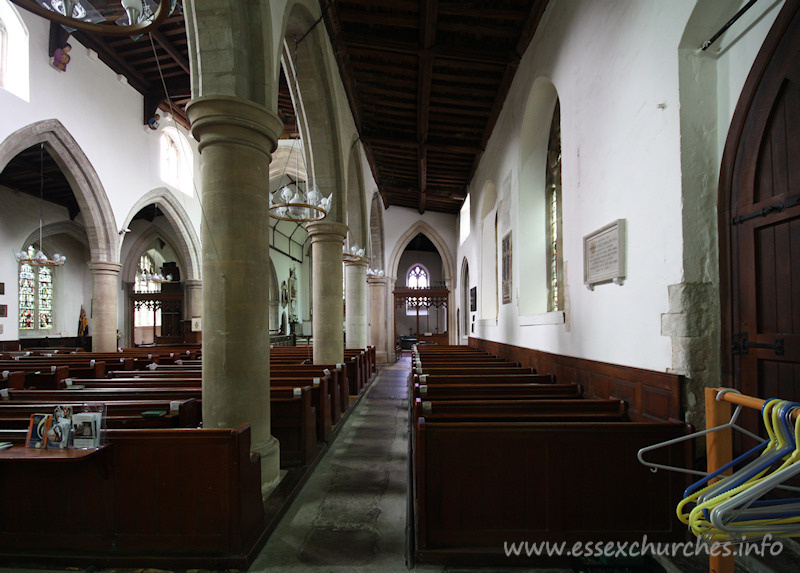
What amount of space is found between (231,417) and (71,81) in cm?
908

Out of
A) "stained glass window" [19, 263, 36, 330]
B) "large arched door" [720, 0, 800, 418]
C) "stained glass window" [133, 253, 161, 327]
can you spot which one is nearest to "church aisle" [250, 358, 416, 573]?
"large arched door" [720, 0, 800, 418]

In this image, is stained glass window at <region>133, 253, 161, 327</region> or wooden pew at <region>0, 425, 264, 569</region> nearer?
wooden pew at <region>0, 425, 264, 569</region>

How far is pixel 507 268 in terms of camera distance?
7645 millimetres

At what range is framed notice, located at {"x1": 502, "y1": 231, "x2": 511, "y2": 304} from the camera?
24.3 ft

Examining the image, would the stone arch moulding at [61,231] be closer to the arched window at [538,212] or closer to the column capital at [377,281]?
the column capital at [377,281]

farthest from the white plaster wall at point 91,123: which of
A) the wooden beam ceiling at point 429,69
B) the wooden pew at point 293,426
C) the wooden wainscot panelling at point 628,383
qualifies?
the wooden wainscot panelling at point 628,383

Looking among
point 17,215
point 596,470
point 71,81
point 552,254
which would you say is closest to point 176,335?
point 17,215

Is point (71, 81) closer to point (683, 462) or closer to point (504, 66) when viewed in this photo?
point (504, 66)

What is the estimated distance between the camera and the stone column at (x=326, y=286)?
7434mm

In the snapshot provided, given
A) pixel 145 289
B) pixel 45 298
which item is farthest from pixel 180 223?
pixel 145 289

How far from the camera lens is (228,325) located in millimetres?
3328

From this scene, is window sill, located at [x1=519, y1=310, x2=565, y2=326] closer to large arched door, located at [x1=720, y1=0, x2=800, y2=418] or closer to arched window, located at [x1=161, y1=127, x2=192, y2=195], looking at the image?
large arched door, located at [x1=720, y1=0, x2=800, y2=418]

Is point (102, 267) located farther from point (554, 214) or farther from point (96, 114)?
point (554, 214)

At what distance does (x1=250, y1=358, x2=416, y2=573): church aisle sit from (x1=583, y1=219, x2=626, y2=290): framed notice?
241 cm
